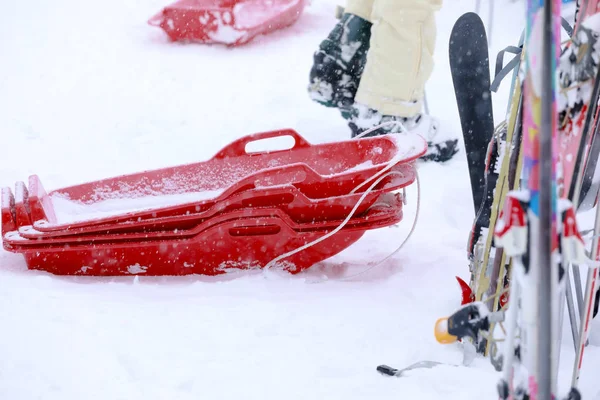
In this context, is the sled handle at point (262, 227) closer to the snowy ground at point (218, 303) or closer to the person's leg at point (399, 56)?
the snowy ground at point (218, 303)

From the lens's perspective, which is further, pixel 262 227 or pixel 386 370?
pixel 262 227

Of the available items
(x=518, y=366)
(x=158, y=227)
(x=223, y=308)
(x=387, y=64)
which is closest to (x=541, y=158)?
(x=518, y=366)

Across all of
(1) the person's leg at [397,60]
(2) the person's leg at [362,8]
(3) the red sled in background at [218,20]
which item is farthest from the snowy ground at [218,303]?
(3) the red sled in background at [218,20]

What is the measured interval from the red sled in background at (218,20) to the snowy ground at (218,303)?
2.65ft

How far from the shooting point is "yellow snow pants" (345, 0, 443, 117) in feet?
8.85

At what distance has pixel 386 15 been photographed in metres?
2.71

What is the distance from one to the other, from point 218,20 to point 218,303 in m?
3.08

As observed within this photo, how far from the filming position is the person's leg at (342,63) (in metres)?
3.11

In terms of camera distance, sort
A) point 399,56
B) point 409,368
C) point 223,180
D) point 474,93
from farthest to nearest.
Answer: point 399,56
point 223,180
point 474,93
point 409,368

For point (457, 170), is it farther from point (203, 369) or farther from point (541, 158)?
point (541, 158)

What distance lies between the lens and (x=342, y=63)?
10.2ft

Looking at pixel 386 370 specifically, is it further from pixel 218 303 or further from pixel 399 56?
pixel 399 56

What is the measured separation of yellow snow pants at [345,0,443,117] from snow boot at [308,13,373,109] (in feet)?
0.92

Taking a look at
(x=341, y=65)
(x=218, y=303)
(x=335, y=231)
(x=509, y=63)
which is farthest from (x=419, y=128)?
(x=218, y=303)
